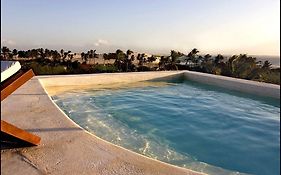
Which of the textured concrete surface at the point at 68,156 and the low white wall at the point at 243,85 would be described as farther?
the low white wall at the point at 243,85

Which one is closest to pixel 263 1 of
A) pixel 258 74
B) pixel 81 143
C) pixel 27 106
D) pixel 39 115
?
pixel 81 143

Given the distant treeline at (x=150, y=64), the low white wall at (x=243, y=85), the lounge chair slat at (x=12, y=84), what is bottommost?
the low white wall at (x=243, y=85)

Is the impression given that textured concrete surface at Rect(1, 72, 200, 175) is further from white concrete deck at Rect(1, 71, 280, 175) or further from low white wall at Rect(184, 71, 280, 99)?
low white wall at Rect(184, 71, 280, 99)

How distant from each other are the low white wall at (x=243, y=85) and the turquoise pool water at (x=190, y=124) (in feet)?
0.80

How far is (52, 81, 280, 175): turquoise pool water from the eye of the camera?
12.3 ft

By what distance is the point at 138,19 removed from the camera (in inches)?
353

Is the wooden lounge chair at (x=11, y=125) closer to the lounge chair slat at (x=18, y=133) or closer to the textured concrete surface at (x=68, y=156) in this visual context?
the lounge chair slat at (x=18, y=133)

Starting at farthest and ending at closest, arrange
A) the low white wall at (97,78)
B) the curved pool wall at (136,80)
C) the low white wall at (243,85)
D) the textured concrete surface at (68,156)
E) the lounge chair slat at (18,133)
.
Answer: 1. the low white wall at (97,78)
2. the curved pool wall at (136,80)
3. the low white wall at (243,85)
4. the lounge chair slat at (18,133)
5. the textured concrete surface at (68,156)

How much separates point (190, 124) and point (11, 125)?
406cm

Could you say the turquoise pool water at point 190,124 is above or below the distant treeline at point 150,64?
below

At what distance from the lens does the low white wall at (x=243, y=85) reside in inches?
300

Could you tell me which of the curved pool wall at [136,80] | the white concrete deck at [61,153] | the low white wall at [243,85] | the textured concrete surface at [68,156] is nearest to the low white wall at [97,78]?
the curved pool wall at [136,80]

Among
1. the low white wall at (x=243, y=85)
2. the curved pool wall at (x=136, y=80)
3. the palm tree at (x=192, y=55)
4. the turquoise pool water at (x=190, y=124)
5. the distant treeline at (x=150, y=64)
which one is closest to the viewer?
the turquoise pool water at (x=190, y=124)

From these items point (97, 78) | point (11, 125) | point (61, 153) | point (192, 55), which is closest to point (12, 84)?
point (11, 125)
